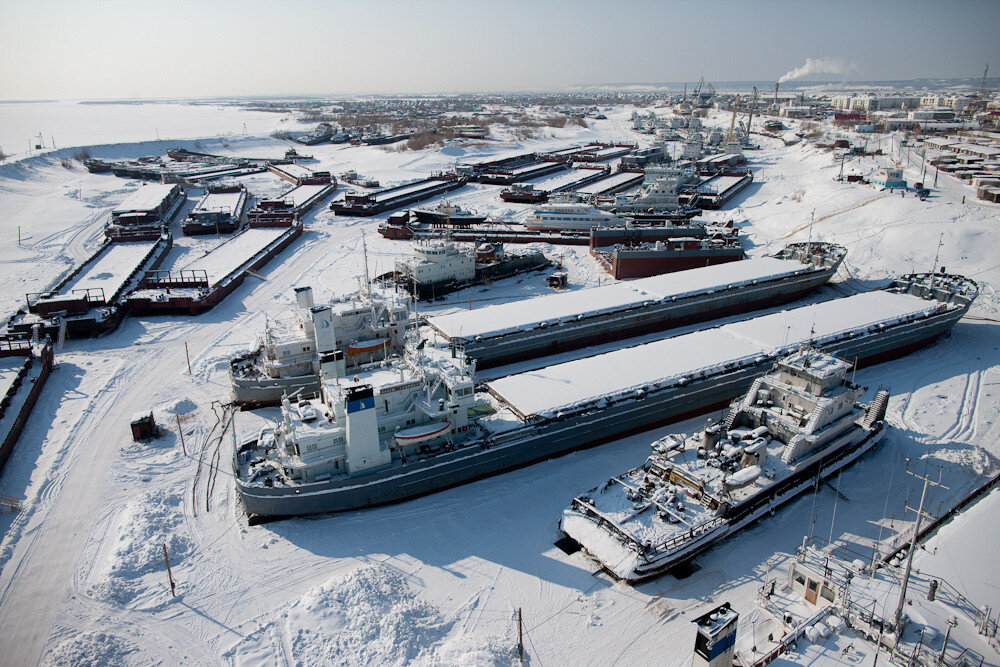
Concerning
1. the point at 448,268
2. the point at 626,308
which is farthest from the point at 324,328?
the point at 448,268

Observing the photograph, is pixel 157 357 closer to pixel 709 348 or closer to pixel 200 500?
pixel 200 500

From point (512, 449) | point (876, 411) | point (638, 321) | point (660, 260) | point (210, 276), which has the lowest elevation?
point (512, 449)

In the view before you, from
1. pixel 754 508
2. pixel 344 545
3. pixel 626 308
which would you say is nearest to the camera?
pixel 344 545

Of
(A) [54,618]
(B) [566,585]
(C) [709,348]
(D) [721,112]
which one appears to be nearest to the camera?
(A) [54,618]

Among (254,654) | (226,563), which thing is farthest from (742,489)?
(226,563)

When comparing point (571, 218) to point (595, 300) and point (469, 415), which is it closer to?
point (595, 300)

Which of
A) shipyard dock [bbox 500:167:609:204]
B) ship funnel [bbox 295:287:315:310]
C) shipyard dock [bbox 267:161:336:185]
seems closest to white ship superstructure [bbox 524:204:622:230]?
shipyard dock [bbox 500:167:609:204]
